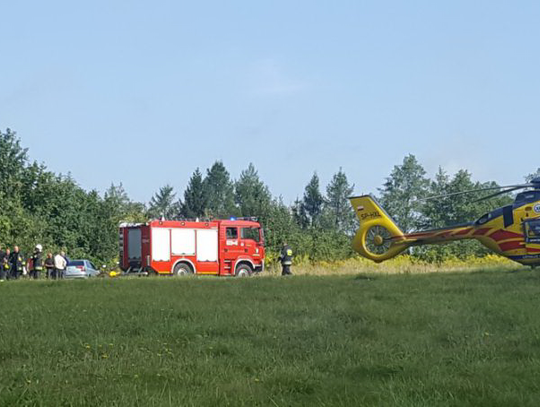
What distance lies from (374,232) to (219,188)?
98669 millimetres

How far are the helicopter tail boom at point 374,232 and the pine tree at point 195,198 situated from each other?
80.5 metres

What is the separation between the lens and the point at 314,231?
59.3m

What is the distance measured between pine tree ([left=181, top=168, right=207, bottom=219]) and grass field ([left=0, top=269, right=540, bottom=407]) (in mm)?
95685

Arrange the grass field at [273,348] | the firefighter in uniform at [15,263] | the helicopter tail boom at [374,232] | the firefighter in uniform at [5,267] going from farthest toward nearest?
the firefighter in uniform at [15,263]
the firefighter in uniform at [5,267]
the helicopter tail boom at [374,232]
the grass field at [273,348]

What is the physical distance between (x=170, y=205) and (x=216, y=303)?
110174mm

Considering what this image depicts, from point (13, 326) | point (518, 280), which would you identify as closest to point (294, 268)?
point (518, 280)

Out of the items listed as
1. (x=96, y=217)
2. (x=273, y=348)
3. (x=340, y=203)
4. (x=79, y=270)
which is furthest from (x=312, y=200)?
(x=273, y=348)

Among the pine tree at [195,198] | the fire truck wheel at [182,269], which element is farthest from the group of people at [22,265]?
the pine tree at [195,198]

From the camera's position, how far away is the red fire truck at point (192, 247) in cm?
3719

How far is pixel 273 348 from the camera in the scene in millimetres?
10305

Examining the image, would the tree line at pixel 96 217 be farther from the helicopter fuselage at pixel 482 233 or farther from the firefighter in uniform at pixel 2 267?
the firefighter in uniform at pixel 2 267

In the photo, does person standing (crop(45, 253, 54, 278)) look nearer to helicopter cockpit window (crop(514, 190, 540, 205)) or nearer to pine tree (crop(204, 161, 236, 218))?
helicopter cockpit window (crop(514, 190, 540, 205))

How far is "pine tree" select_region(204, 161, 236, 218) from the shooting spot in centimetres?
11844

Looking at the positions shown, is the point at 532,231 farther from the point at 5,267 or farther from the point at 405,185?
the point at 405,185
